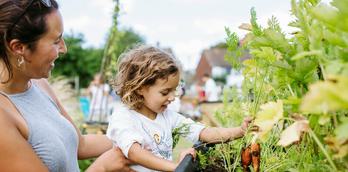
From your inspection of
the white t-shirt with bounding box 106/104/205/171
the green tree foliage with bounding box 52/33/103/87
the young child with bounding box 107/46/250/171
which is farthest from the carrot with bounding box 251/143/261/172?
the green tree foliage with bounding box 52/33/103/87

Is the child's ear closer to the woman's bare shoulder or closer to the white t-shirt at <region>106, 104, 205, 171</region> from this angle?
the white t-shirt at <region>106, 104, 205, 171</region>

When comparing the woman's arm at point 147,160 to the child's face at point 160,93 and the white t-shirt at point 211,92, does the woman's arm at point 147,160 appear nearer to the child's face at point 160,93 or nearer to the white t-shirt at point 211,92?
the child's face at point 160,93

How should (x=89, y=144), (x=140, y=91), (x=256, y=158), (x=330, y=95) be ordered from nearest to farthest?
(x=330, y=95) → (x=256, y=158) → (x=140, y=91) → (x=89, y=144)

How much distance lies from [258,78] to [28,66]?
0.79m

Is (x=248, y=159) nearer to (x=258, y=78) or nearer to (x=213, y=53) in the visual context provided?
(x=258, y=78)

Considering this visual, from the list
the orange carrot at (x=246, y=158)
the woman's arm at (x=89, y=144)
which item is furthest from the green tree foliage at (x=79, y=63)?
the orange carrot at (x=246, y=158)

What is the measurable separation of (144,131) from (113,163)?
0.17 m

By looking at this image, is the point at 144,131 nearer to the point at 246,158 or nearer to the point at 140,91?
the point at 140,91

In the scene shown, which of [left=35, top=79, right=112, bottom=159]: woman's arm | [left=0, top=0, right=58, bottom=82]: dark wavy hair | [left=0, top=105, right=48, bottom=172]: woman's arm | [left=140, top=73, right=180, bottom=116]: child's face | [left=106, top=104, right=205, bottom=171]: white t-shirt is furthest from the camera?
[left=35, top=79, right=112, bottom=159]: woman's arm

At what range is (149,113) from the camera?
196 centimetres

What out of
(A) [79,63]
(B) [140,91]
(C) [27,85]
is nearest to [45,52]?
(C) [27,85]

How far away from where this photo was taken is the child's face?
1883mm

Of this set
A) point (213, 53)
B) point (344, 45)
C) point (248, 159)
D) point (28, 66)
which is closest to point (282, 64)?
point (344, 45)

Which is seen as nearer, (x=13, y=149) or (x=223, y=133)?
(x=13, y=149)
